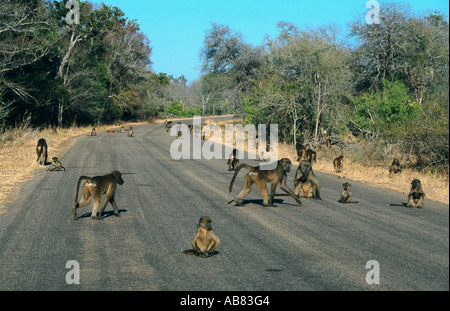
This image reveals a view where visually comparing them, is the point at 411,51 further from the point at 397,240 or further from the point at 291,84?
the point at 397,240

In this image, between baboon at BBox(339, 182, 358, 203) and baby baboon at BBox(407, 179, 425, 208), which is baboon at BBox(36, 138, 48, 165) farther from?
baby baboon at BBox(407, 179, 425, 208)

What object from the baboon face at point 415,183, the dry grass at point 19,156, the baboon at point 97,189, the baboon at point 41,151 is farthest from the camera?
the baboon at point 41,151

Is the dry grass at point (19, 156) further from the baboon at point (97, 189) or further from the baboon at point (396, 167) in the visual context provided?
the baboon at point (396, 167)

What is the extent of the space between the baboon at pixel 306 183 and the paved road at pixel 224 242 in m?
0.32

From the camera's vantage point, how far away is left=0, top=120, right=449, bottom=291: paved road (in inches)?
234

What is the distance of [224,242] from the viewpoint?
8008 millimetres

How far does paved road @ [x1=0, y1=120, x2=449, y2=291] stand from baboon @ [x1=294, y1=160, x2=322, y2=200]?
12.5 inches

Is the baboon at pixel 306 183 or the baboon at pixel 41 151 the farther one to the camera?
the baboon at pixel 41 151

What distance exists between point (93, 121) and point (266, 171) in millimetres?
41705

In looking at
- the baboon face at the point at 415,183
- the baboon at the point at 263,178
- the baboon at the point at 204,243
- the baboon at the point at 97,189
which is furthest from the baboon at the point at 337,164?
the baboon at the point at 204,243

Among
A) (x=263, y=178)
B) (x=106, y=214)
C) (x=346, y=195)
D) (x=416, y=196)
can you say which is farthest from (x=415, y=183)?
(x=106, y=214)

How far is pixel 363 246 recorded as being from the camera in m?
7.60

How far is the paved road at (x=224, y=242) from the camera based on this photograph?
234 inches

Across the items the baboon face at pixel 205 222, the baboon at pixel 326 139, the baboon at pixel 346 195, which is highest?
the baboon at pixel 326 139
